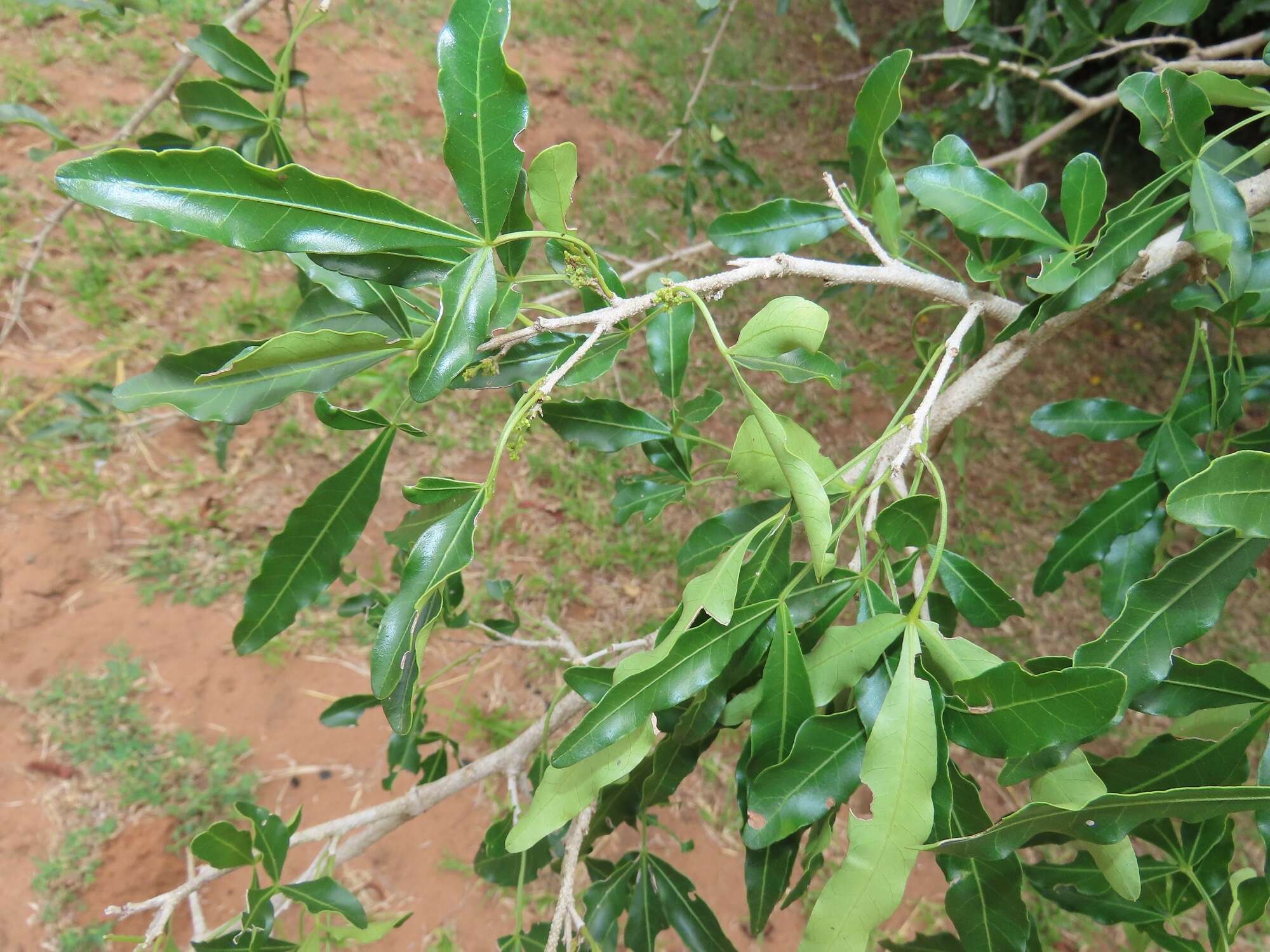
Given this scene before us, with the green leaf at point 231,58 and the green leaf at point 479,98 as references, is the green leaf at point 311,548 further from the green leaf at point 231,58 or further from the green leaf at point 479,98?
the green leaf at point 231,58

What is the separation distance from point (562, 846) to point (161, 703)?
4.03 ft

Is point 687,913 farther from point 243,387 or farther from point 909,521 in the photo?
point 243,387

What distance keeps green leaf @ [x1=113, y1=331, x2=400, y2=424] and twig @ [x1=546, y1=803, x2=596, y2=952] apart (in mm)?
391

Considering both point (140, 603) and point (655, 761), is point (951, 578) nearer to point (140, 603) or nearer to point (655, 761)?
point (655, 761)

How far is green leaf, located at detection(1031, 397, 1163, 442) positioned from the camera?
906mm

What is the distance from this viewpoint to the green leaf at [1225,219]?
2.12 feet

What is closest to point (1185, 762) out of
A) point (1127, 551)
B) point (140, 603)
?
point (1127, 551)

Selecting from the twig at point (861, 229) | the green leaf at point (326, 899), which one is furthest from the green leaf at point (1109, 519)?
the green leaf at point (326, 899)

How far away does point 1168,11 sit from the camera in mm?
814

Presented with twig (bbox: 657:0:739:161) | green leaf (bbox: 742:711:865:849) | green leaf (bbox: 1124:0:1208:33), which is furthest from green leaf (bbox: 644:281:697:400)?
twig (bbox: 657:0:739:161)

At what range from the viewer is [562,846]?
947 millimetres

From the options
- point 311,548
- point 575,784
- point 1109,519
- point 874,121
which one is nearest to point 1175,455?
point 1109,519

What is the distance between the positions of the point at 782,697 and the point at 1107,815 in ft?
0.71

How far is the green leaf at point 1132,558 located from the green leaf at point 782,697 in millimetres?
487
